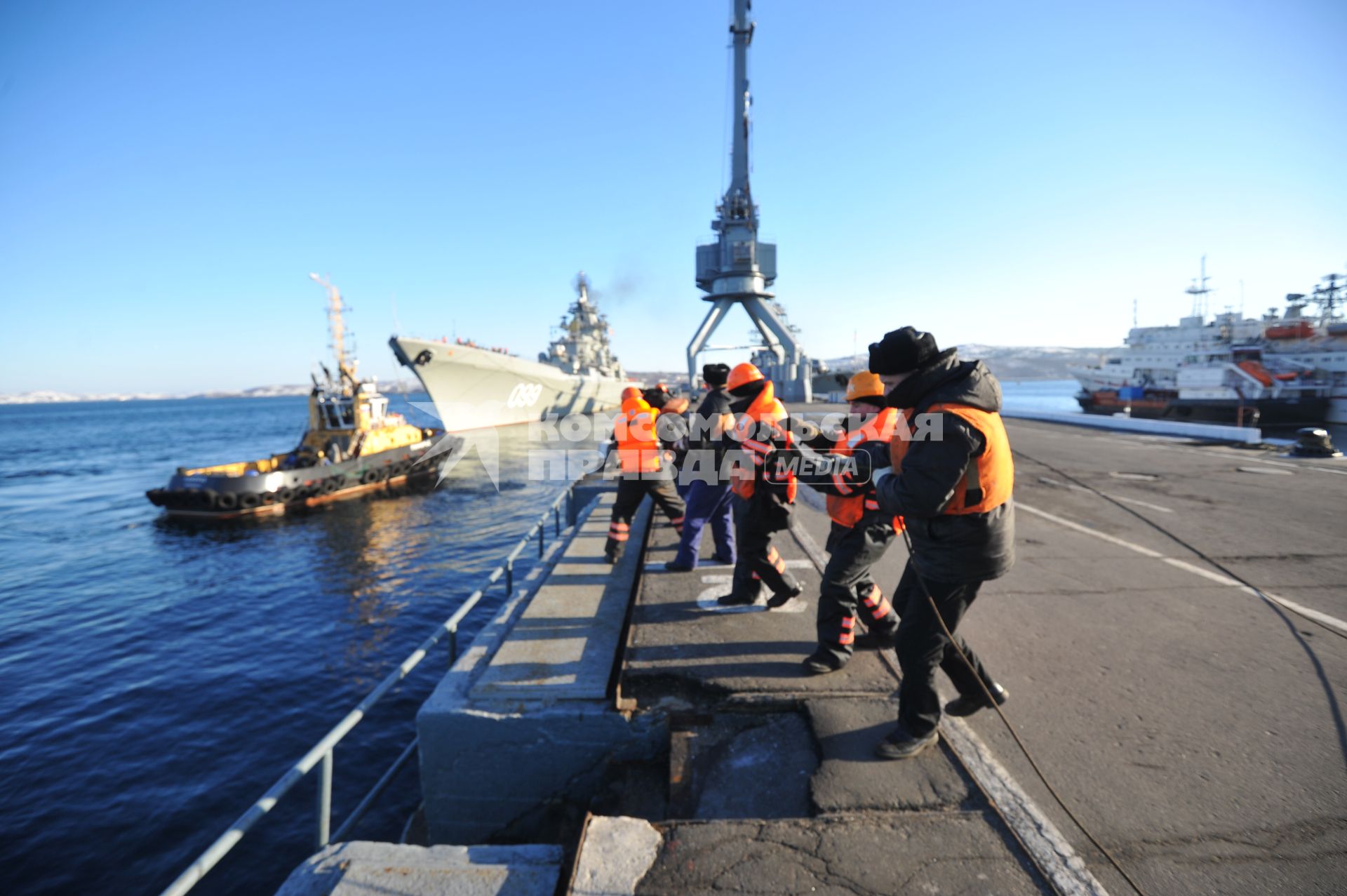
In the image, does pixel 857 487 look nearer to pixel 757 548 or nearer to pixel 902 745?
pixel 757 548

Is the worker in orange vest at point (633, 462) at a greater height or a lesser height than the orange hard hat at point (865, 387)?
lesser

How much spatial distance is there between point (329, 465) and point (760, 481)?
22.2 m

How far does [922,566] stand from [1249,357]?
50.4 meters

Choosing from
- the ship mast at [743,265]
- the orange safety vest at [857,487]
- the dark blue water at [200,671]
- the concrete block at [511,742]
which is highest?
the ship mast at [743,265]

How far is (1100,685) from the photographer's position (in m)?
3.48

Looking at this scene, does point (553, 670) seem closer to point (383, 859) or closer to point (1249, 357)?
point (383, 859)

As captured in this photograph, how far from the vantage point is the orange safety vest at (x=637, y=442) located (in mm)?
5879

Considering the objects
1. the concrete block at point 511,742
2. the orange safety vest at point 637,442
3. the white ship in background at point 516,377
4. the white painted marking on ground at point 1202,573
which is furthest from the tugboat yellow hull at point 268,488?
the white painted marking on ground at point 1202,573

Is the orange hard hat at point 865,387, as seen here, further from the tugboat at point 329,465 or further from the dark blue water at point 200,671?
the tugboat at point 329,465

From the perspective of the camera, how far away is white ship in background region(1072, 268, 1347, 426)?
3391 cm

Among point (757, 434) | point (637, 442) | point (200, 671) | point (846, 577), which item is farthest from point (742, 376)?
point (200, 671)

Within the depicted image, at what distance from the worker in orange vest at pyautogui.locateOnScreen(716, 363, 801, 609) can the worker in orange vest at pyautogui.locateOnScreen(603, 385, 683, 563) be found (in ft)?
5.21

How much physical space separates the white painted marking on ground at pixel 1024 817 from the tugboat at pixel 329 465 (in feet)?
74.6

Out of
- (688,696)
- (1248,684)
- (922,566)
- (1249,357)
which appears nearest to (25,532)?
(688,696)
